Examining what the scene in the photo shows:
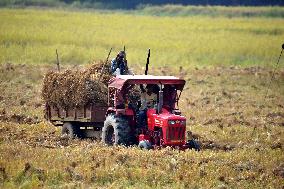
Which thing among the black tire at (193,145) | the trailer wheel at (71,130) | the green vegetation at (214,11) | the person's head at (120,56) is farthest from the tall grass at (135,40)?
the black tire at (193,145)

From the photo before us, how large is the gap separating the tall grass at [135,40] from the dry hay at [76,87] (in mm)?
16708

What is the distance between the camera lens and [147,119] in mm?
16828

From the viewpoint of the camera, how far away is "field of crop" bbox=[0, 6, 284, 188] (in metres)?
13.3

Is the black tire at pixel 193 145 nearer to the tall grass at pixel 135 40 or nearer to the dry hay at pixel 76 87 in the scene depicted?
the dry hay at pixel 76 87

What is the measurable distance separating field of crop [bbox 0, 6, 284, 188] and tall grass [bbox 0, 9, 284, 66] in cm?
7

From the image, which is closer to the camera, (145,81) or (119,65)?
(145,81)

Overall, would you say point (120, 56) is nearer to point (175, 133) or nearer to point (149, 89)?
point (149, 89)

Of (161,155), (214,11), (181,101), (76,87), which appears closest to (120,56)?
(76,87)

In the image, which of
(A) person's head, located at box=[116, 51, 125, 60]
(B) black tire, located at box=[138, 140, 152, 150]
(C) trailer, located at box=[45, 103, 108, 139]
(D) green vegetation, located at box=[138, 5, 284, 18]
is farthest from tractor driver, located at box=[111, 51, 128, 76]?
(D) green vegetation, located at box=[138, 5, 284, 18]

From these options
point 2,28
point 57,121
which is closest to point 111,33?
point 2,28

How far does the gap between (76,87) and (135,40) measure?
85.5 feet

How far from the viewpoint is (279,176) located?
1376 centimetres

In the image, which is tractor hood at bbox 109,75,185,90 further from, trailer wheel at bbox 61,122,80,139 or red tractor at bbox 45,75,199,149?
trailer wheel at bbox 61,122,80,139

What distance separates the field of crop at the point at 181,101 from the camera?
13.3 meters
